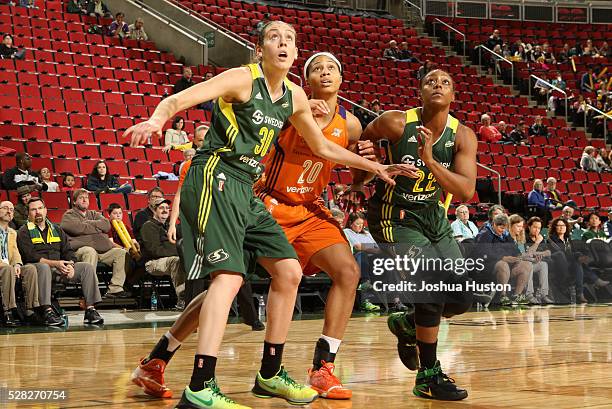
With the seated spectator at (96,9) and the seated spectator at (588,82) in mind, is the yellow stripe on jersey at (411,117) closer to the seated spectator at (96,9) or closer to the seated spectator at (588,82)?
the seated spectator at (96,9)

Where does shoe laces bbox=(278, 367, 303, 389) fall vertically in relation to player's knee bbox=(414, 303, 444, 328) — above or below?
below

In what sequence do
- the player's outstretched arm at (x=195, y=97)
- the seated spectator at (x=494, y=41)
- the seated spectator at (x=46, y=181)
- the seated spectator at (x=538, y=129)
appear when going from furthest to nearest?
the seated spectator at (x=494, y=41), the seated spectator at (x=538, y=129), the seated spectator at (x=46, y=181), the player's outstretched arm at (x=195, y=97)

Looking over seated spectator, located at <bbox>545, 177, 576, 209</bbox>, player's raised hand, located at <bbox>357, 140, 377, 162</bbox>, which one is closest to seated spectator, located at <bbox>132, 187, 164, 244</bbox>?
player's raised hand, located at <bbox>357, 140, 377, 162</bbox>

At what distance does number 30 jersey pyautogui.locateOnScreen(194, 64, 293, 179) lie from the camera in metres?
4.14

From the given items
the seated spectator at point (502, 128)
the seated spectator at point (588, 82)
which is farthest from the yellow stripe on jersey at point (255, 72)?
the seated spectator at point (588, 82)

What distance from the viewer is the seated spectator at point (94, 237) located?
10.4m

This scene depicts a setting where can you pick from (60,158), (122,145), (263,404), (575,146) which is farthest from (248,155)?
(575,146)

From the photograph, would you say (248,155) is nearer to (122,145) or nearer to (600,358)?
(600,358)

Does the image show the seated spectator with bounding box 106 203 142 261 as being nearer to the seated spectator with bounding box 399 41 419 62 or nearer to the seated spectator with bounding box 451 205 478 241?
the seated spectator with bounding box 451 205 478 241

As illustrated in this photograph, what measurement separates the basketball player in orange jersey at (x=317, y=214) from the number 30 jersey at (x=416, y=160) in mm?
279

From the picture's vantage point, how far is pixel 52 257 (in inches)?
379

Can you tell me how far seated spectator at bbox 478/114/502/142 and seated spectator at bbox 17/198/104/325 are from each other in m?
12.3

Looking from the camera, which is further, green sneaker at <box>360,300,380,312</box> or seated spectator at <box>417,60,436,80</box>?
seated spectator at <box>417,60,436,80</box>

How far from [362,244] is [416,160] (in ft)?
21.2
